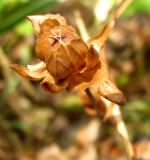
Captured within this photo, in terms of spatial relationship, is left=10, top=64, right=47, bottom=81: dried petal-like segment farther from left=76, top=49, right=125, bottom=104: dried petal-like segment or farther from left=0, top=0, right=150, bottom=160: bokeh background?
left=0, top=0, right=150, bottom=160: bokeh background

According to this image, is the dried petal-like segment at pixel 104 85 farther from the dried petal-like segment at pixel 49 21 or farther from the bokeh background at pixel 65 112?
the bokeh background at pixel 65 112

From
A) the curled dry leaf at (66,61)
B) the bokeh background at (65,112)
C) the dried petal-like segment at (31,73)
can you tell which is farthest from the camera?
the bokeh background at (65,112)

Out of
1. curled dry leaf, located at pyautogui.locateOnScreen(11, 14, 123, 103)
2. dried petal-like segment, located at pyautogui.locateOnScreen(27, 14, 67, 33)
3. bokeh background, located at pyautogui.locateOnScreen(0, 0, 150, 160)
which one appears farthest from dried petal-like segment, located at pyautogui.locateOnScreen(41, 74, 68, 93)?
bokeh background, located at pyautogui.locateOnScreen(0, 0, 150, 160)

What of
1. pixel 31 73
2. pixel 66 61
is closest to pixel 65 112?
pixel 31 73

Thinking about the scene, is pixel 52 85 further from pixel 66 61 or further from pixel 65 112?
pixel 65 112

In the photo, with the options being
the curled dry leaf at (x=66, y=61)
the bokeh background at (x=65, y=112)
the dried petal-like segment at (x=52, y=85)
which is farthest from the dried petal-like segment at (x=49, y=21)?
the bokeh background at (x=65, y=112)

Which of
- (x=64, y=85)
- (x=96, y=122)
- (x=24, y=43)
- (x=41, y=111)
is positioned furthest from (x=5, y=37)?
(x=64, y=85)

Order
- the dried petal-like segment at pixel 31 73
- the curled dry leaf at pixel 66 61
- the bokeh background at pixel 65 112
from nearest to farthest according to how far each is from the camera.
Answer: the curled dry leaf at pixel 66 61 < the dried petal-like segment at pixel 31 73 < the bokeh background at pixel 65 112
